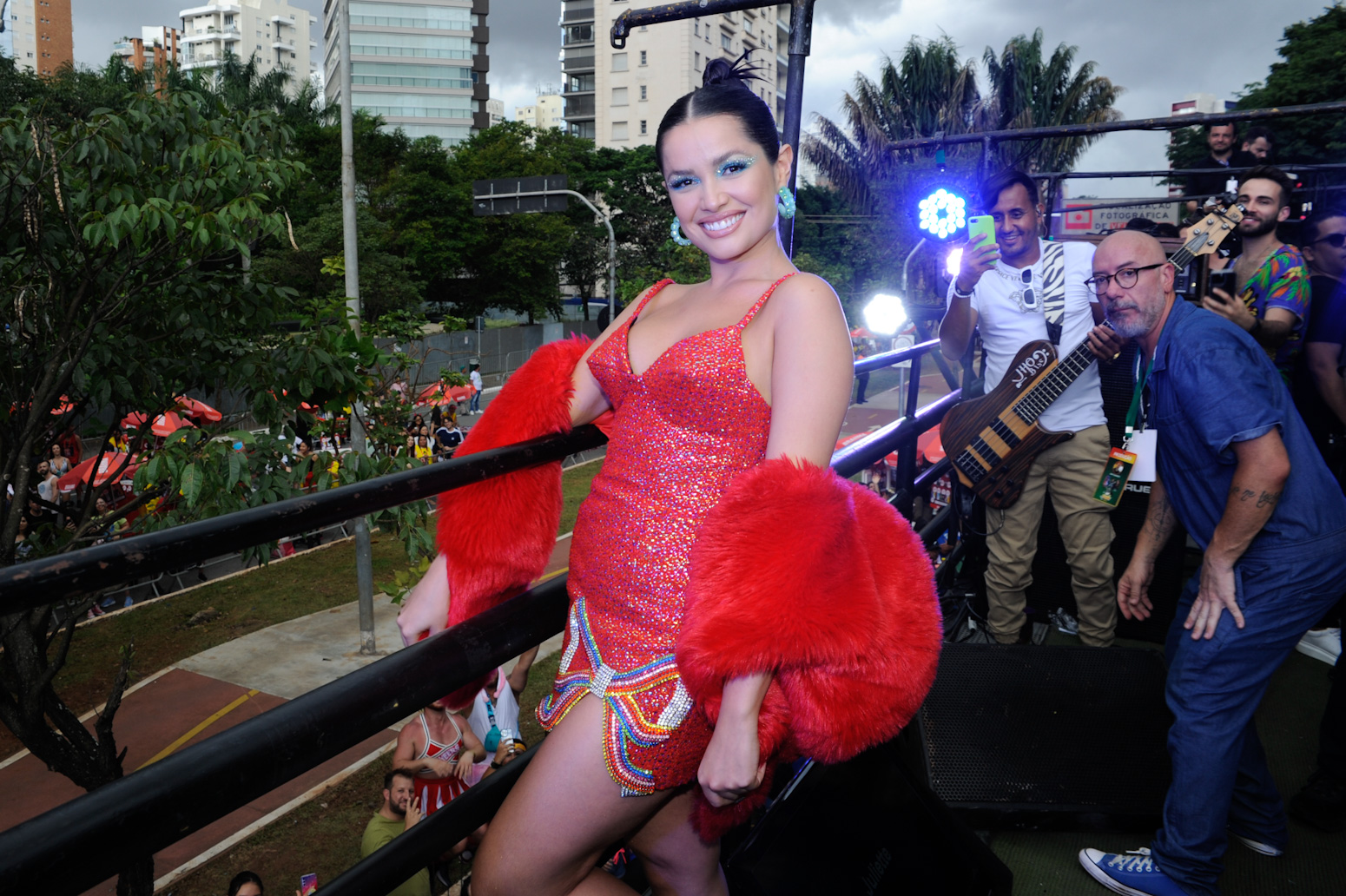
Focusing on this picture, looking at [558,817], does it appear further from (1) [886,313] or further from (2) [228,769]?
(1) [886,313]

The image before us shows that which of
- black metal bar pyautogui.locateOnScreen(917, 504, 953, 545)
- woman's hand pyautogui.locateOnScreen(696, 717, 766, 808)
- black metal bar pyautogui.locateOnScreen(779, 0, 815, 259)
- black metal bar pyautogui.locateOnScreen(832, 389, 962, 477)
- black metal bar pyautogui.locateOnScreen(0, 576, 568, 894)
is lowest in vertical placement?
black metal bar pyautogui.locateOnScreen(917, 504, 953, 545)

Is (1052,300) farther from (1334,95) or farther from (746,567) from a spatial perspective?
(1334,95)

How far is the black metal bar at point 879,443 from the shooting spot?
2.38 meters

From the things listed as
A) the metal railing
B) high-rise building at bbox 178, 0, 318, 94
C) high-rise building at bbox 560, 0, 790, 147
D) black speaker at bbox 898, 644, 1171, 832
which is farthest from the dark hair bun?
high-rise building at bbox 178, 0, 318, 94

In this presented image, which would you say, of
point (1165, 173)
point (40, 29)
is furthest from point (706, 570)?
point (40, 29)

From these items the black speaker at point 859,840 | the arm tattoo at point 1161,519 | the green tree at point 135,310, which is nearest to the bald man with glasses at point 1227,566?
the arm tattoo at point 1161,519

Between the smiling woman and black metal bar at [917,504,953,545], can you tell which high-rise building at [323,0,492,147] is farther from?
the smiling woman

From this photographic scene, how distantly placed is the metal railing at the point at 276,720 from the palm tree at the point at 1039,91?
36626 millimetres

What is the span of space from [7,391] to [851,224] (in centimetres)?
3885

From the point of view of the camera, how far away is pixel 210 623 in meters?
12.4

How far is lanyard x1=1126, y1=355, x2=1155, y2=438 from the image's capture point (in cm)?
265

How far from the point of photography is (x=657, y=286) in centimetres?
175

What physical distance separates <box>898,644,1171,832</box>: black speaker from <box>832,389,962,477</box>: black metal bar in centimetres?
75

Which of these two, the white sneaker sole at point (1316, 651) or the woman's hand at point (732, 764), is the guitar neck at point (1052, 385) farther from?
the woman's hand at point (732, 764)
